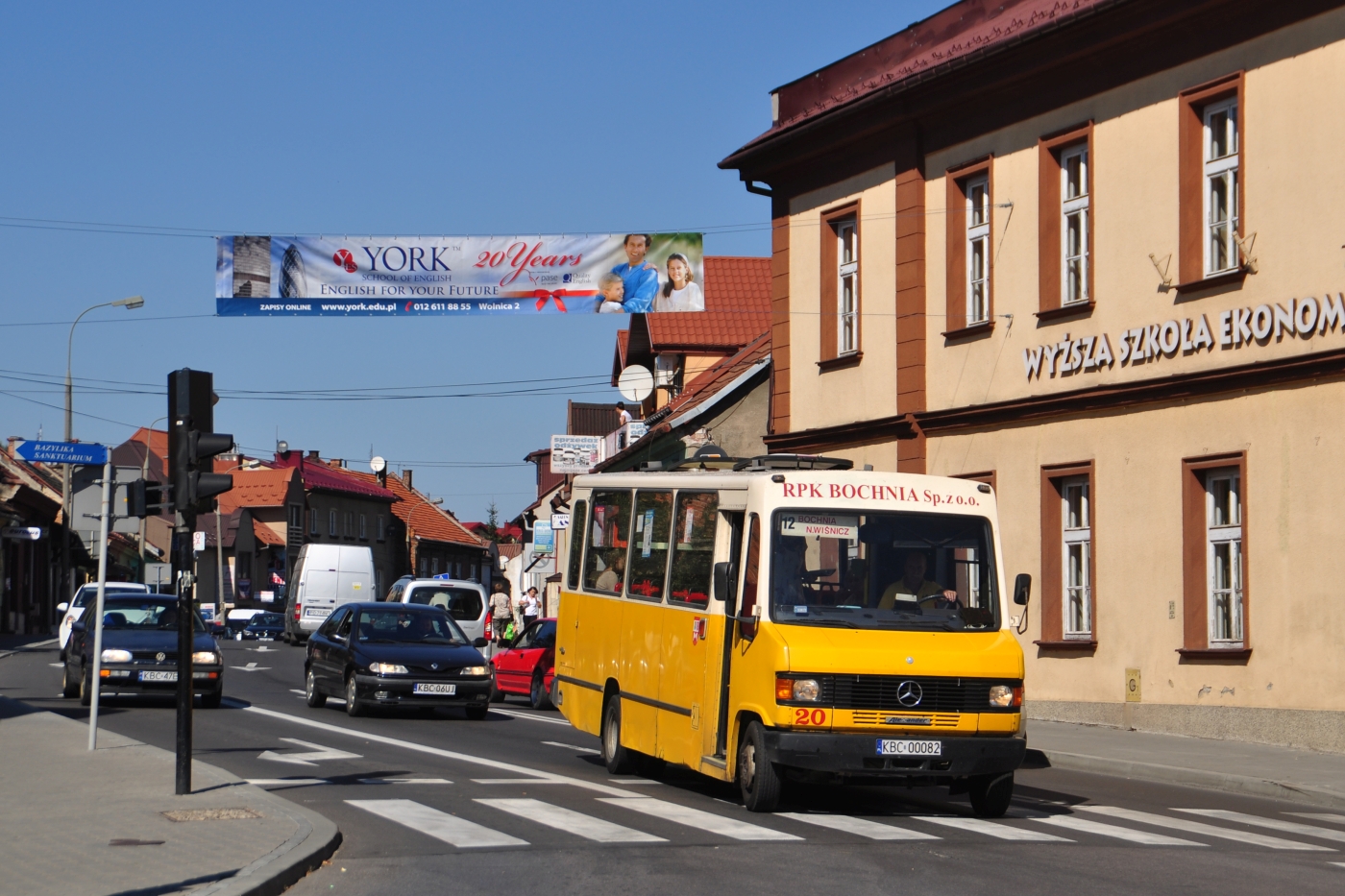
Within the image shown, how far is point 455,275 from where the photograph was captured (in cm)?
2673

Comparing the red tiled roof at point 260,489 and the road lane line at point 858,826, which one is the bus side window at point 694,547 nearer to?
the road lane line at point 858,826

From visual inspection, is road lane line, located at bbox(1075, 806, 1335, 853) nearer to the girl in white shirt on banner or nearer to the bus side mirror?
the bus side mirror

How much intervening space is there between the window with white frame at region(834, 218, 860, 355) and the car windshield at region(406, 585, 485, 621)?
37.7 ft

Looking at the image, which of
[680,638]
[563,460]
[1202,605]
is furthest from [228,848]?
[563,460]

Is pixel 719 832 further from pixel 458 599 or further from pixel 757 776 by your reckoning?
pixel 458 599

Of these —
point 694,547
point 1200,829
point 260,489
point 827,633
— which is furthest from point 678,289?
point 260,489

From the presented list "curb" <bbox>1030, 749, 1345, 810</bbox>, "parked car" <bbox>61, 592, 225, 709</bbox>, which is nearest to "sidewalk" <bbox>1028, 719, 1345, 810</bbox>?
"curb" <bbox>1030, 749, 1345, 810</bbox>

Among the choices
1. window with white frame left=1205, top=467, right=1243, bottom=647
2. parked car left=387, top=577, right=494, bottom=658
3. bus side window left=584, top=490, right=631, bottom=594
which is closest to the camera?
bus side window left=584, top=490, right=631, bottom=594

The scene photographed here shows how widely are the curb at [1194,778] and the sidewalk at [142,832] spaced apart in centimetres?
854

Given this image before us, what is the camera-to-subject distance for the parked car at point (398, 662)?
74.8ft

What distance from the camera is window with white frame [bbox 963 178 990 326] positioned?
25.7 m

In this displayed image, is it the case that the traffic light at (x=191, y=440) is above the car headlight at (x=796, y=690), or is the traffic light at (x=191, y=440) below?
above

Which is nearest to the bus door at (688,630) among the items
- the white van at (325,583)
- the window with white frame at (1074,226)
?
the window with white frame at (1074,226)

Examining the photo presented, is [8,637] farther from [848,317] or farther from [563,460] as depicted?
[848,317]
